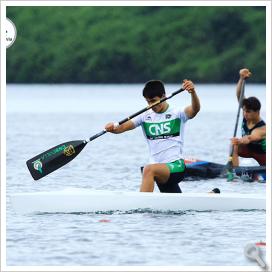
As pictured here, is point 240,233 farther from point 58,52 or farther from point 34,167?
point 58,52

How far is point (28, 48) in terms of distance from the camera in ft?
274

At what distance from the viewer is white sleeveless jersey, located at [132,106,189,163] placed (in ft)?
41.3

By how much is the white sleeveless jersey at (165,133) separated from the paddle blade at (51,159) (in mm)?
1238

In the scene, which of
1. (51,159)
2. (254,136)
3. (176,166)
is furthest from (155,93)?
(254,136)

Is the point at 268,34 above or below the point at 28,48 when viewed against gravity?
below

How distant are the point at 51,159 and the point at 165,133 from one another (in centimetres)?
171

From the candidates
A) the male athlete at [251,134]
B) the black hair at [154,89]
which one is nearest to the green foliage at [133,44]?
the male athlete at [251,134]

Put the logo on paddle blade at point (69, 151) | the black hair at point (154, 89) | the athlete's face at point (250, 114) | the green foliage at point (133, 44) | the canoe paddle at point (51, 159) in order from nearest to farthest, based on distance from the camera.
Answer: the black hair at point (154, 89) < the canoe paddle at point (51, 159) < the logo on paddle blade at point (69, 151) < the athlete's face at point (250, 114) < the green foliage at point (133, 44)

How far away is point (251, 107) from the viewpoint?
15.4 m

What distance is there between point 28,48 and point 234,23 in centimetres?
1589

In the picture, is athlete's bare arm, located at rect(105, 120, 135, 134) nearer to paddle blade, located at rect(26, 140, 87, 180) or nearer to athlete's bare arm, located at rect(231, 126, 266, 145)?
paddle blade, located at rect(26, 140, 87, 180)

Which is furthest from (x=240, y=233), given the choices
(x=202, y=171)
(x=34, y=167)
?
(x=202, y=171)

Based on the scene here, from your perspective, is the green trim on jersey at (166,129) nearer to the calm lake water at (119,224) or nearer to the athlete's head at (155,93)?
the athlete's head at (155,93)

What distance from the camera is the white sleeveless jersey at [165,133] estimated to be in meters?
12.6
